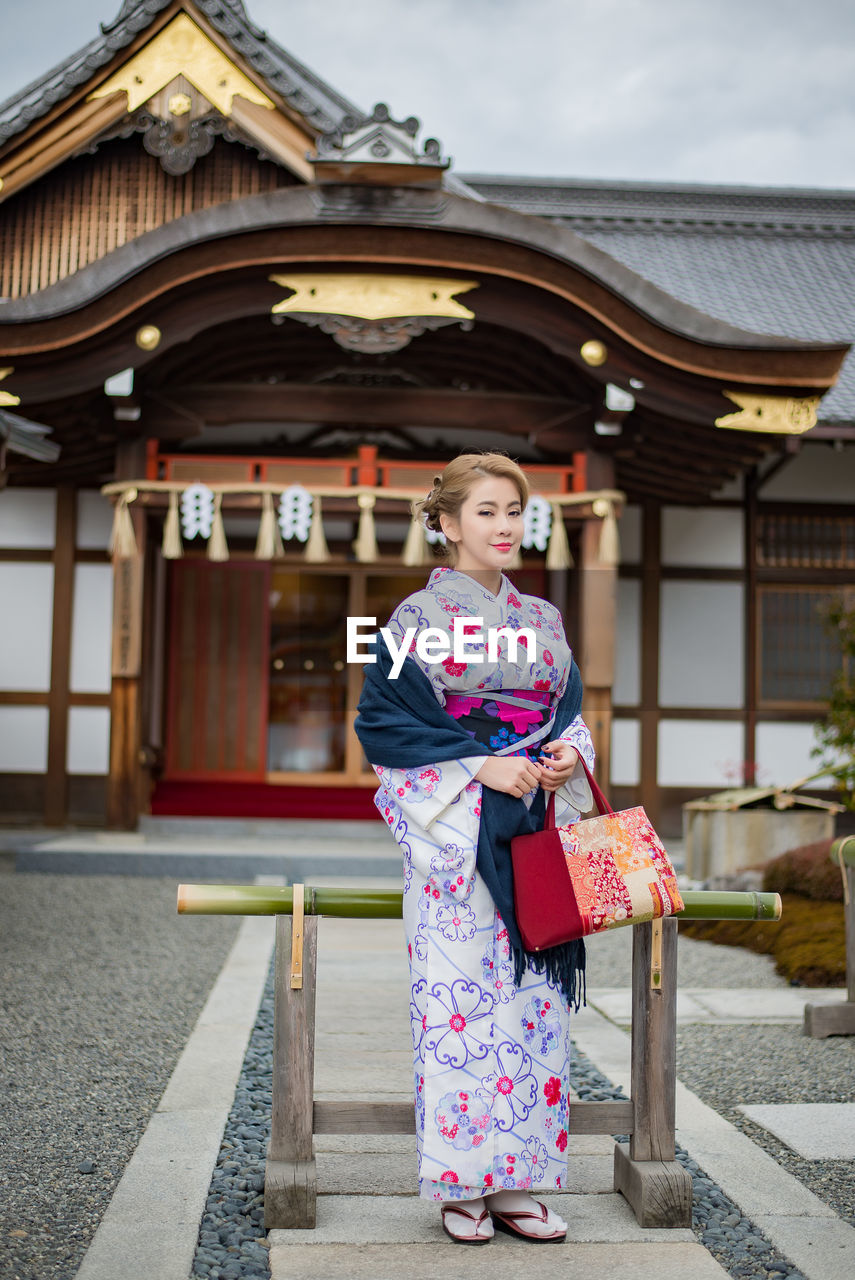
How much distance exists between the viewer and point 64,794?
9.59 metres

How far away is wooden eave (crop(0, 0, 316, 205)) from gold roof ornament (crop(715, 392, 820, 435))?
4.05 metres

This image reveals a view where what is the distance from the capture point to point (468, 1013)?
94.5 inches

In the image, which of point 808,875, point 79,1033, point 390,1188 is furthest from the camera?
point 808,875

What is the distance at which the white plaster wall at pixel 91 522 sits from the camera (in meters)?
9.62

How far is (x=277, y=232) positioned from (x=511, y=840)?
19.4ft

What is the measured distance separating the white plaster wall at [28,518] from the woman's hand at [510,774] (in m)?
8.01

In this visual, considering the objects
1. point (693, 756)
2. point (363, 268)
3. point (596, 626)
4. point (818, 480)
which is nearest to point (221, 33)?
point (363, 268)

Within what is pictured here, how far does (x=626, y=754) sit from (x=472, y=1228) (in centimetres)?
747

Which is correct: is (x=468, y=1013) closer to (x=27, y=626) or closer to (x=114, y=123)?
(x=27, y=626)

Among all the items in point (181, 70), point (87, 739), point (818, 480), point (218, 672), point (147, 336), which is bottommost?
point (87, 739)

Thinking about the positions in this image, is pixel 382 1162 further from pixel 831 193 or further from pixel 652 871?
pixel 831 193

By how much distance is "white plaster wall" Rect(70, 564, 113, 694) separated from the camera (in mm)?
9602

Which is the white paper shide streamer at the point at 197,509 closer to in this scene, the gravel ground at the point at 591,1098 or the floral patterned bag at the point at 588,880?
the gravel ground at the point at 591,1098

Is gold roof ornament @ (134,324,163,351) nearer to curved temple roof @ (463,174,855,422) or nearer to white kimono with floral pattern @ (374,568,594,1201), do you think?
white kimono with floral pattern @ (374,568,594,1201)
